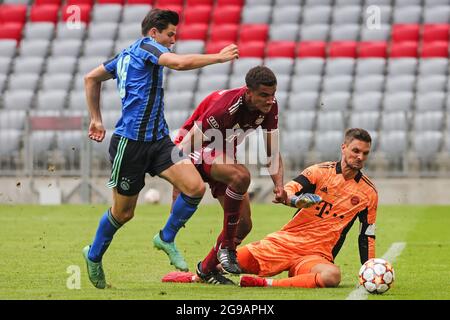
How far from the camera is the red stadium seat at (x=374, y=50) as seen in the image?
23.7m

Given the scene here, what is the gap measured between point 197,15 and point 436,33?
5382mm

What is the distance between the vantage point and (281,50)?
24078 millimetres

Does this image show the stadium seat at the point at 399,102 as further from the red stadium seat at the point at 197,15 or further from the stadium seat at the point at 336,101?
the red stadium seat at the point at 197,15

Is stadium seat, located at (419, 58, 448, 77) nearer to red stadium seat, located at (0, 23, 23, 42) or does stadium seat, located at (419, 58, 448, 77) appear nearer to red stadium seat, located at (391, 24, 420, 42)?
red stadium seat, located at (391, 24, 420, 42)

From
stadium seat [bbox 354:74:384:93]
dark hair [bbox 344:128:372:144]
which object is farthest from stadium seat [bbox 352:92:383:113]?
dark hair [bbox 344:128:372:144]

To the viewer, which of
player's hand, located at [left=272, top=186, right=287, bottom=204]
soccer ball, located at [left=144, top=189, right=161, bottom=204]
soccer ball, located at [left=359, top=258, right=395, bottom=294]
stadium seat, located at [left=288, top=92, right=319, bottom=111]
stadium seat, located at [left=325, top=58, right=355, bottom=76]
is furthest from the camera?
stadium seat, located at [left=325, top=58, right=355, bottom=76]

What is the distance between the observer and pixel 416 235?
13945 millimetres

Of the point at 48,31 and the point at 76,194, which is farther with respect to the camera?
the point at 48,31

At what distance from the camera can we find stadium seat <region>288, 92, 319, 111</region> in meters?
22.0

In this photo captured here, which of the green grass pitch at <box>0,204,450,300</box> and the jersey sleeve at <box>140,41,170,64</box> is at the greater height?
the jersey sleeve at <box>140,41,170,64</box>

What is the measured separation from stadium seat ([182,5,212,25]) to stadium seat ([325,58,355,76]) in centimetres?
354

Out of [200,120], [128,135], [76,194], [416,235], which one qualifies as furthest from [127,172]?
[76,194]
